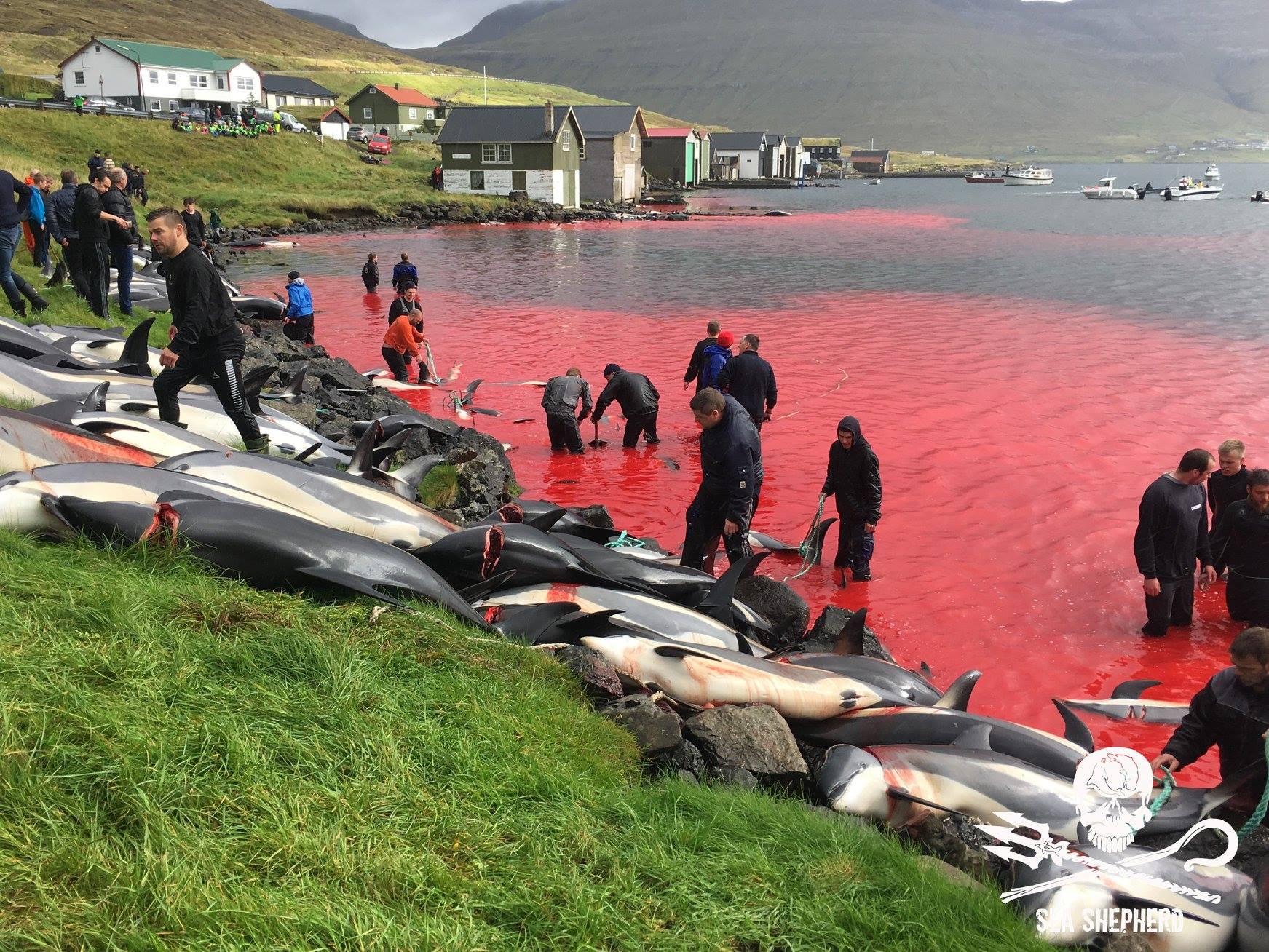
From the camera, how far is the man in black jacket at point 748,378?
1311cm

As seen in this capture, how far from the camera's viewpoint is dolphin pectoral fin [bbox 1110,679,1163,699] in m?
8.32

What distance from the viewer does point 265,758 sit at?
423 cm

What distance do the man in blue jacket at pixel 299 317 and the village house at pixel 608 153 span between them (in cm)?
6198

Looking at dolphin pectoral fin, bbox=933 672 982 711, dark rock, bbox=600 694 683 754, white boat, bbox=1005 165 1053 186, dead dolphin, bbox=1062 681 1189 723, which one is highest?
white boat, bbox=1005 165 1053 186

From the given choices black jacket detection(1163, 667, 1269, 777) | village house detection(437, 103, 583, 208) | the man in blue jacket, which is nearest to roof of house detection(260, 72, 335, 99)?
village house detection(437, 103, 583, 208)

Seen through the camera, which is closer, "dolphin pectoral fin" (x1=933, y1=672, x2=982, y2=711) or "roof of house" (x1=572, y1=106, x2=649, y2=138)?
"dolphin pectoral fin" (x1=933, y1=672, x2=982, y2=711)

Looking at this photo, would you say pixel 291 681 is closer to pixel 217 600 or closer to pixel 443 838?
pixel 217 600

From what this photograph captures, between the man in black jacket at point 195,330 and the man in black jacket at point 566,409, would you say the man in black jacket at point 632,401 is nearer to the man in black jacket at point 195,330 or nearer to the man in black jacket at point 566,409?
the man in black jacket at point 566,409

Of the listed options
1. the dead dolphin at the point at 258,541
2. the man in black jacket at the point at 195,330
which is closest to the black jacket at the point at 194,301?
the man in black jacket at the point at 195,330

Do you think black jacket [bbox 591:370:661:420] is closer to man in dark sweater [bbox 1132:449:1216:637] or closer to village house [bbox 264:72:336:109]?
man in dark sweater [bbox 1132:449:1216:637]

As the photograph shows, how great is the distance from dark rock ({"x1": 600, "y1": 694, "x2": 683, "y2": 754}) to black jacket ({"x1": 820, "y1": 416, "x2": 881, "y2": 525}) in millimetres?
5353

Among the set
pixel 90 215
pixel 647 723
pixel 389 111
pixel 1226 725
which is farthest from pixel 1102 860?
pixel 389 111

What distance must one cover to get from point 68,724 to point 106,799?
487 mm

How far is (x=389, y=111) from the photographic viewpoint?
4198 inches
